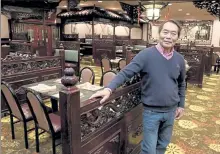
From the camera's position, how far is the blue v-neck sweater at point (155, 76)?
1652 mm

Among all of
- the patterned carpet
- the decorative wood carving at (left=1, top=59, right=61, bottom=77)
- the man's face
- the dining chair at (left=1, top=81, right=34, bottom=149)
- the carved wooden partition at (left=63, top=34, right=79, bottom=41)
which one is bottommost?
the patterned carpet

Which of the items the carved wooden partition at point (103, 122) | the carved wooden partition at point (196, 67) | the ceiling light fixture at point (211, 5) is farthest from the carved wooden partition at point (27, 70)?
the ceiling light fixture at point (211, 5)

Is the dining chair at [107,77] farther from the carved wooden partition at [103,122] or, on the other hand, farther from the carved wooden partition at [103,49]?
the carved wooden partition at [103,49]

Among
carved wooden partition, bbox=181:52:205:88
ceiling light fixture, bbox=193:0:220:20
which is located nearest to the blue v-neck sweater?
carved wooden partition, bbox=181:52:205:88

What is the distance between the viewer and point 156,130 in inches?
70.1

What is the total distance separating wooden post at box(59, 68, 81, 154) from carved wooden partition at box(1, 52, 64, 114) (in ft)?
8.55

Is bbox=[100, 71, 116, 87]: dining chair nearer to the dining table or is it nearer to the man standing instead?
the dining table

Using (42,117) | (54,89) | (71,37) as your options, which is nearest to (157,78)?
(42,117)

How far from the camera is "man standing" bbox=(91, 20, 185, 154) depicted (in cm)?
165

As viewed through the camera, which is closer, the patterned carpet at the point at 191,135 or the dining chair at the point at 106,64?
the patterned carpet at the point at 191,135

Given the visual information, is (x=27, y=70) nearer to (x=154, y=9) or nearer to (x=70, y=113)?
(x=70, y=113)

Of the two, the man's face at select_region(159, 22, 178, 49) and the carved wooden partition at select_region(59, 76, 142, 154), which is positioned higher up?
the man's face at select_region(159, 22, 178, 49)

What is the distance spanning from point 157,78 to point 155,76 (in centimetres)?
2

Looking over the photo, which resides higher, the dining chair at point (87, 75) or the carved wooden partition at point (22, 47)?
the carved wooden partition at point (22, 47)
